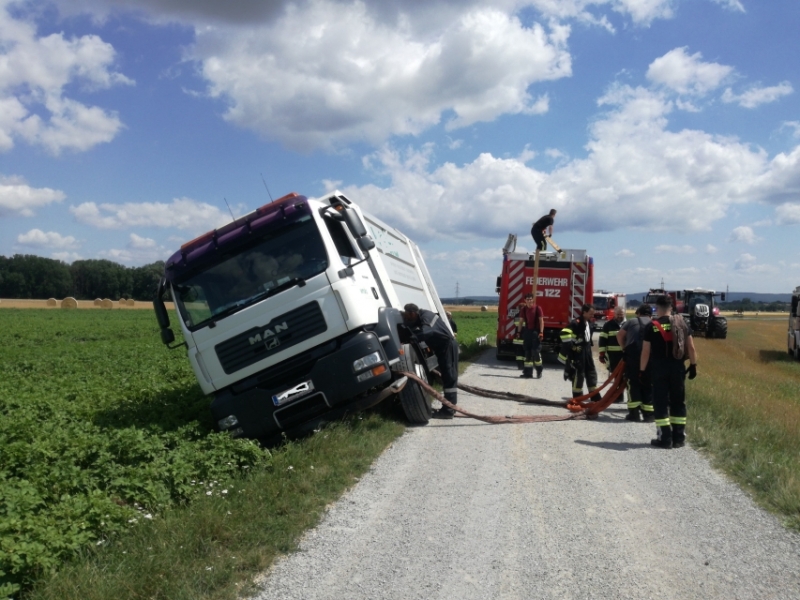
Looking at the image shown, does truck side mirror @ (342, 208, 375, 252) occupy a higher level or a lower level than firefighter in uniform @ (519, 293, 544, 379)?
higher

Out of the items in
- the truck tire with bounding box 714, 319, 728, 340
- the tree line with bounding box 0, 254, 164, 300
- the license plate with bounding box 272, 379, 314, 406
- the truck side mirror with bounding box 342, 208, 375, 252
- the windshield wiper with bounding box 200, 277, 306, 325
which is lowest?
the truck tire with bounding box 714, 319, 728, 340

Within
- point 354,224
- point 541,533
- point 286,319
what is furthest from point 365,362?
point 541,533

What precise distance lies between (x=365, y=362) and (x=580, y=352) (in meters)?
5.14

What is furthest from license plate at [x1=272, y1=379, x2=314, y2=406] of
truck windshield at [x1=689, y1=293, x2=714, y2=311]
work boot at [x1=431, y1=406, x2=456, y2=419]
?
truck windshield at [x1=689, y1=293, x2=714, y2=311]

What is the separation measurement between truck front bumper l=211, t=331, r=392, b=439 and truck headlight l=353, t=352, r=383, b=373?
0.02m

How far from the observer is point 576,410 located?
10758 mm

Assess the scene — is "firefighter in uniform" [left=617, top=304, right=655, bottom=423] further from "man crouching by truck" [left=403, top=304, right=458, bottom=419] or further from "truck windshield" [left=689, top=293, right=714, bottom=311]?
"truck windshield" [left=689, top=293, right=714, bottom=311]

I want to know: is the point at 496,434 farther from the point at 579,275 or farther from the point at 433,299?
the point at 579,275

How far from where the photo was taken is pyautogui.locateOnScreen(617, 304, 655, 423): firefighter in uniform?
9.94 meters

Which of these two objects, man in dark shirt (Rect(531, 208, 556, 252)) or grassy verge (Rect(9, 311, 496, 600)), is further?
man in dark shirt (Rect(531, 208, 556, 252))

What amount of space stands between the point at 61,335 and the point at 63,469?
27.5 m

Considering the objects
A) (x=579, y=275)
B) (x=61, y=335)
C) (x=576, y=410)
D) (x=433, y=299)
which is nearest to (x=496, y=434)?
(x=576, y=410)

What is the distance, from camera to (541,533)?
528cm

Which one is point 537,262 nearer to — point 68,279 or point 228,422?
point 228,422
